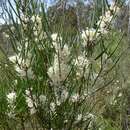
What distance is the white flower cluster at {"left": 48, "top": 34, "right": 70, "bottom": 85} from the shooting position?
2.51 m

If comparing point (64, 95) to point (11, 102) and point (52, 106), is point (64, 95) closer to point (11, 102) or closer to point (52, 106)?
point (52, 106)

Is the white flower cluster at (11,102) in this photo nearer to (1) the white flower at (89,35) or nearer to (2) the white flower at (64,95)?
(2) the white flower at (64,95)

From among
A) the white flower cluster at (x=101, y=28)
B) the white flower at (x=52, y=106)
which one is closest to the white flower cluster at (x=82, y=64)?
the white flower cluster at (x=101, y=28)

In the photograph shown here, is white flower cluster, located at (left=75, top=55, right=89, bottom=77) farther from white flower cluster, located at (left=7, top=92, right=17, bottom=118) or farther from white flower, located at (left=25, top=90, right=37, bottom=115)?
Result: white flower cluster, located at (left=7, top=92, right=17, bottom=118)

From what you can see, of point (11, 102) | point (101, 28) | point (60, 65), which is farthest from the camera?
point (11, 102)

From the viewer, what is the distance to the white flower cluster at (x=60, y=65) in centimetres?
251

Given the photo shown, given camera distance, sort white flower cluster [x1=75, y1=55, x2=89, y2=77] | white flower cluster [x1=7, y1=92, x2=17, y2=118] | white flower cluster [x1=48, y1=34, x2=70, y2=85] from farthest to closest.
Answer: white flower cluster [x1=7, y1=92, x2=17, y2=118], white flower cluster [x1=75, y1=55, x2=89, y2=77], white flower cluster [x1=48, y1=34, x2=70, y2=85]

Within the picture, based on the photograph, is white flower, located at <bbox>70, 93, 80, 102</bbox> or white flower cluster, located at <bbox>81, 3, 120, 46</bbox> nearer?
white flower cluster, located at <bbox>81, 3, 120, 46</bbox>

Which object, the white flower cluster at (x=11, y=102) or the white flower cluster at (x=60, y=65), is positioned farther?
the white flower cluster at (x=11, y=102)

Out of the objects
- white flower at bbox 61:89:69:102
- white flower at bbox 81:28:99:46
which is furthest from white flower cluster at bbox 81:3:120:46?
white flower at bbox 61:89:69:102

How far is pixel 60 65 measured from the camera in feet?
8.25

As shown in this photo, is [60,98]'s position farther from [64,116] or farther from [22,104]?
[22,104]

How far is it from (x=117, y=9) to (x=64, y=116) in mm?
746

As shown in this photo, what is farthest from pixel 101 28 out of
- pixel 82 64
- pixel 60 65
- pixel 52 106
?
pixel 52 106
